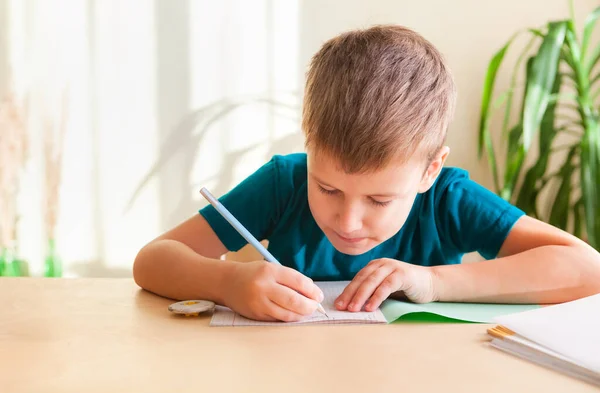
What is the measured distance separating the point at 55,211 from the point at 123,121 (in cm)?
43

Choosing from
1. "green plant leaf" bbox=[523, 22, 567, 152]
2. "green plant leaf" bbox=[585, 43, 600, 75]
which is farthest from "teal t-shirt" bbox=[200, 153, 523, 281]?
"green plant leaf" bbox=[585, 43, 600, 75]

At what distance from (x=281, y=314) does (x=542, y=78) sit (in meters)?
1.44

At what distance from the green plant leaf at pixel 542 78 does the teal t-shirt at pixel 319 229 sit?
835mm

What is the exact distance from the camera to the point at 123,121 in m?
2.52

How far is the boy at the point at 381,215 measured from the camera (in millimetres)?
867

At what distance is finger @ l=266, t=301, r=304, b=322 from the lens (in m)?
0.80

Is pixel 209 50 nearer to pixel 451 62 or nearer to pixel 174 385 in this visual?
pixel 451 62

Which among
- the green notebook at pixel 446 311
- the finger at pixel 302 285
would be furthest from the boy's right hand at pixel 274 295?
the green notebook at pixel 446 311

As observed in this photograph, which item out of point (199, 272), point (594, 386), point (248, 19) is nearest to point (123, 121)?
point (248, 19)

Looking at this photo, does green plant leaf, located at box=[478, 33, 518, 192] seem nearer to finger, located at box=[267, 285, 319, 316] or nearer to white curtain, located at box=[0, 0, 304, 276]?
white curtain, located at box=[0, 0, 304, 276]

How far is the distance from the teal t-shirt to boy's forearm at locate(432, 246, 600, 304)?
0.47ft

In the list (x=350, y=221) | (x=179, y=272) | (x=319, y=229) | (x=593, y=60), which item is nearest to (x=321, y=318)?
(x=350, y=221)

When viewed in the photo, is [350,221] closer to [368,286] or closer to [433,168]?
[368,286]

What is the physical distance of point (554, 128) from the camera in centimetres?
209
